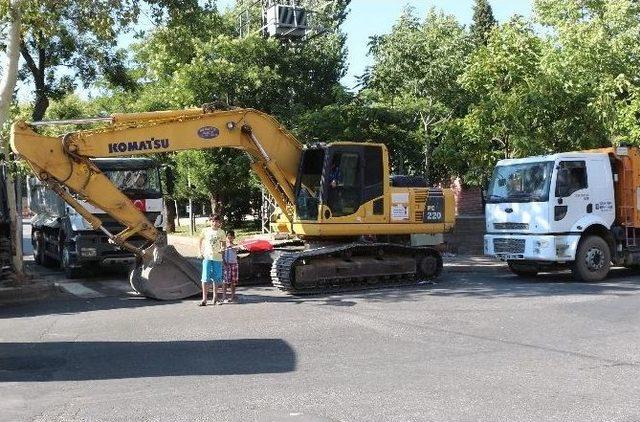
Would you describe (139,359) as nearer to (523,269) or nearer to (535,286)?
(535,286)

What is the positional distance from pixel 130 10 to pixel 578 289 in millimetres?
10378

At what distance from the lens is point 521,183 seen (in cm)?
1570

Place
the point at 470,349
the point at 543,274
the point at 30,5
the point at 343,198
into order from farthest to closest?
the point at 543,274 → the point at 343,198 → the point at 30,5 → the point at 470,349

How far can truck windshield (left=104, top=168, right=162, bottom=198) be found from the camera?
17.2 m

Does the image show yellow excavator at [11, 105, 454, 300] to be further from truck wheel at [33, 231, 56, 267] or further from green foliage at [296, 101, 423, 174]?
truck wheel at [33, 231, 56, 267]

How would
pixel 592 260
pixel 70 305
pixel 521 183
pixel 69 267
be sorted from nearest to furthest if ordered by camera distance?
1. pixel 70 305
2. pixel 592 260
3. pixel 521 183
4. pixel 69 267

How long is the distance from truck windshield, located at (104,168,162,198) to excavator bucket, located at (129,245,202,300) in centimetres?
404

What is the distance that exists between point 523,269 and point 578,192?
2.33 m

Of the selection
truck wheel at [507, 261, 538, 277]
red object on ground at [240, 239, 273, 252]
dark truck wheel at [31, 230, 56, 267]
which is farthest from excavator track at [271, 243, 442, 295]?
dark truck wheel at [31, 230, 56, 267]

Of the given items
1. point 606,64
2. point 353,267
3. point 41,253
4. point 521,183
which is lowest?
point 353,267

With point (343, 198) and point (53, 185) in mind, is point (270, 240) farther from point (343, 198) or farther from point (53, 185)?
point (53, 185)

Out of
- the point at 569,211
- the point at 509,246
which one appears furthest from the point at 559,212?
the point at 509,246

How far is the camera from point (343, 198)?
1438cm

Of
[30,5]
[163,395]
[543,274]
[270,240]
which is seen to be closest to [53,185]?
[30,5]
